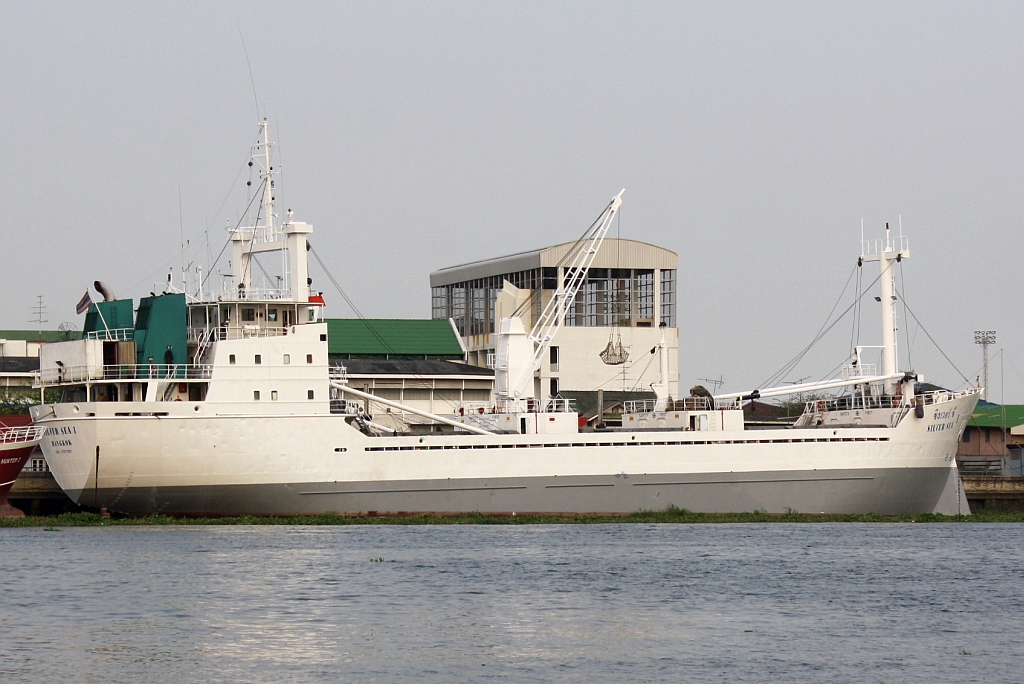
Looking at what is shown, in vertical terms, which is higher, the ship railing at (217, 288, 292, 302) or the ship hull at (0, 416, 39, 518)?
the ship railing at (217, 288, 292, 302)

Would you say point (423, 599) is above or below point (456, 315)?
below

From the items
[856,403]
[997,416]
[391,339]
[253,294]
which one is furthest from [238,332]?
[997,416]

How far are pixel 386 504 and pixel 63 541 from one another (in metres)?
11.7

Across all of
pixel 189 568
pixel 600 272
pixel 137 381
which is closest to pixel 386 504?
pixel 137 381

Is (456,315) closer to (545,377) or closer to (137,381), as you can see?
(545,377)

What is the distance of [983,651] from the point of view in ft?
84.1

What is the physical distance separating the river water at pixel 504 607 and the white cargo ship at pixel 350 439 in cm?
380

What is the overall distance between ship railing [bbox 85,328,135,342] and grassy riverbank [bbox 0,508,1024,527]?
5.85 m

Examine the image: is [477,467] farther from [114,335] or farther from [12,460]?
[12,460]

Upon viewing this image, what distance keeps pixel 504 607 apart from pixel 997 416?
194 ft

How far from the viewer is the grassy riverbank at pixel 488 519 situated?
161 ft

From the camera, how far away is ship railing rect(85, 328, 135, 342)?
165ft

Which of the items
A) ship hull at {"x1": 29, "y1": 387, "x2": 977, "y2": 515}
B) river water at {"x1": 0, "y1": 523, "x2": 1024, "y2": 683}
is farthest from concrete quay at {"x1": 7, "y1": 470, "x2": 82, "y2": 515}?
river water at {"x1": 0, "y1": 523, "x2": 1024, "y2": 683}

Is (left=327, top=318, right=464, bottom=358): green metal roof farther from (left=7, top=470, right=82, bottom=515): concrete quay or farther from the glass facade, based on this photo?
(left=7, top=470, right=82, bottom=515): concrete quay
